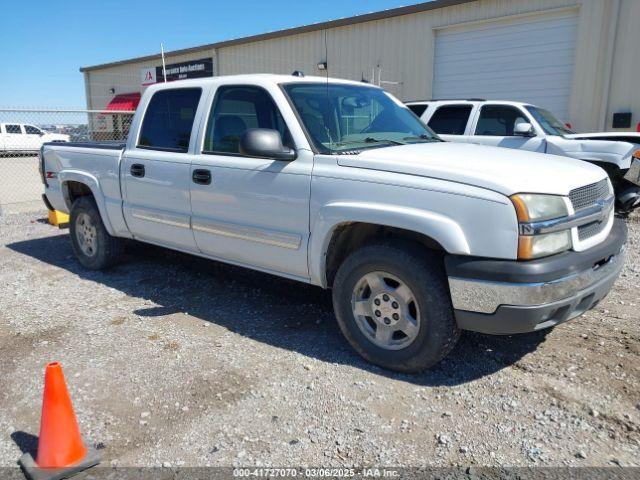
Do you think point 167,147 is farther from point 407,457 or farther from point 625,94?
point 625,94

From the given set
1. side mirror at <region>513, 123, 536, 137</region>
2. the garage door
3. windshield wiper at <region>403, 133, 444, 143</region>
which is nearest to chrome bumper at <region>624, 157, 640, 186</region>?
side mirror at <region>513, 123, 536, 137</region>

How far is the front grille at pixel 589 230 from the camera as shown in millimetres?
3156

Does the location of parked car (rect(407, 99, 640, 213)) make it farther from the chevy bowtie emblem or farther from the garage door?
the chevy bowtie emblem

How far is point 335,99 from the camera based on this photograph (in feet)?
13.8

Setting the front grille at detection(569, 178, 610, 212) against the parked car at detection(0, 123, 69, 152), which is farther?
the parked car at detection(0, 123, 69, 152)

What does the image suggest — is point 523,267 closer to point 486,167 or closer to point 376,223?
point 486,167

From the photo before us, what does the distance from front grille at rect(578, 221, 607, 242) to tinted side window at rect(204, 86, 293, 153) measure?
6.91 feet

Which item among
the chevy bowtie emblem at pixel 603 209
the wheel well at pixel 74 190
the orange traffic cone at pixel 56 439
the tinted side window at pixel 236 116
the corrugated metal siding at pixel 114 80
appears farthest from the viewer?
the corrugated metal siding at pixel 114 80

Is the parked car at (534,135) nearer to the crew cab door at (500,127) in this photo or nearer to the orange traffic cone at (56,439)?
the crew cab door at (500,127)

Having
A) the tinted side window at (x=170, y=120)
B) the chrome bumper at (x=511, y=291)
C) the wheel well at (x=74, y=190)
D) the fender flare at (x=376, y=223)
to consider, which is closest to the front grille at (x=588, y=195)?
the chrome bumper at (x=511, y=291)

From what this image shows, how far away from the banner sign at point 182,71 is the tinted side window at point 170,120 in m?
18.0

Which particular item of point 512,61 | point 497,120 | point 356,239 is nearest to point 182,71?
point 512,61

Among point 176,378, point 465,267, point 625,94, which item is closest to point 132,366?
point 176,378

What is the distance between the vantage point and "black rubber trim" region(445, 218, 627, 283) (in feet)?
9.30
